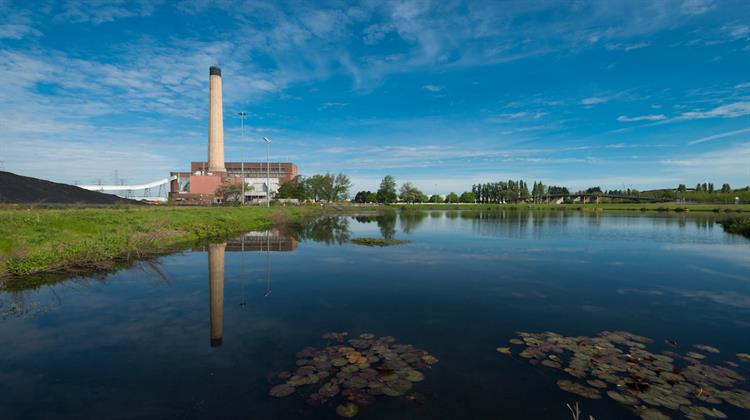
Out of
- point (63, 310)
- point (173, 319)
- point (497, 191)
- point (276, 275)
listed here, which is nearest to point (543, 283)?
point (276, 275)

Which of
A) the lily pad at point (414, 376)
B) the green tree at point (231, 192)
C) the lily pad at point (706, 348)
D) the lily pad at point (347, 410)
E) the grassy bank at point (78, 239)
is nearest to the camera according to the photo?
the lily pad at point (347, 410)

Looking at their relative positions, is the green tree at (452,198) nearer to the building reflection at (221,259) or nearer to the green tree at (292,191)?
the green tree at (292,191)

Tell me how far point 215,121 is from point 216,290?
281ft

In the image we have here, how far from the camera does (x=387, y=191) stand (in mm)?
134875

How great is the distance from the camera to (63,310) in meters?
10.2

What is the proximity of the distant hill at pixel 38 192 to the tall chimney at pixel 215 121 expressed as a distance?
50.0 meters

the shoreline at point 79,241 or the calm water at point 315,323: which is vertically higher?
the shoreline at point 79,241

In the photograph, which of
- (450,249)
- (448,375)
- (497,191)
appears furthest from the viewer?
(497,191)

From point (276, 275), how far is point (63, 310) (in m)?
7.06

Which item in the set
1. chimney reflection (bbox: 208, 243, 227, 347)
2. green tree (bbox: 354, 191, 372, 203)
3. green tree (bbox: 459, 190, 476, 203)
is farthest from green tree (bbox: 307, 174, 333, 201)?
chimney reflection (bbox: 208, 243, 227, 347)

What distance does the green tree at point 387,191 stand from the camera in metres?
134

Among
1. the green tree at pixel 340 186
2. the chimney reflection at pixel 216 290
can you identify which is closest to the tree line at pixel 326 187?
the green tree at pixel 340 186

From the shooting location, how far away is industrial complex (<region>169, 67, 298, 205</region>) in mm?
85938

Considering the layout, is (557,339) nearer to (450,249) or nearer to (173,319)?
(173,319)
